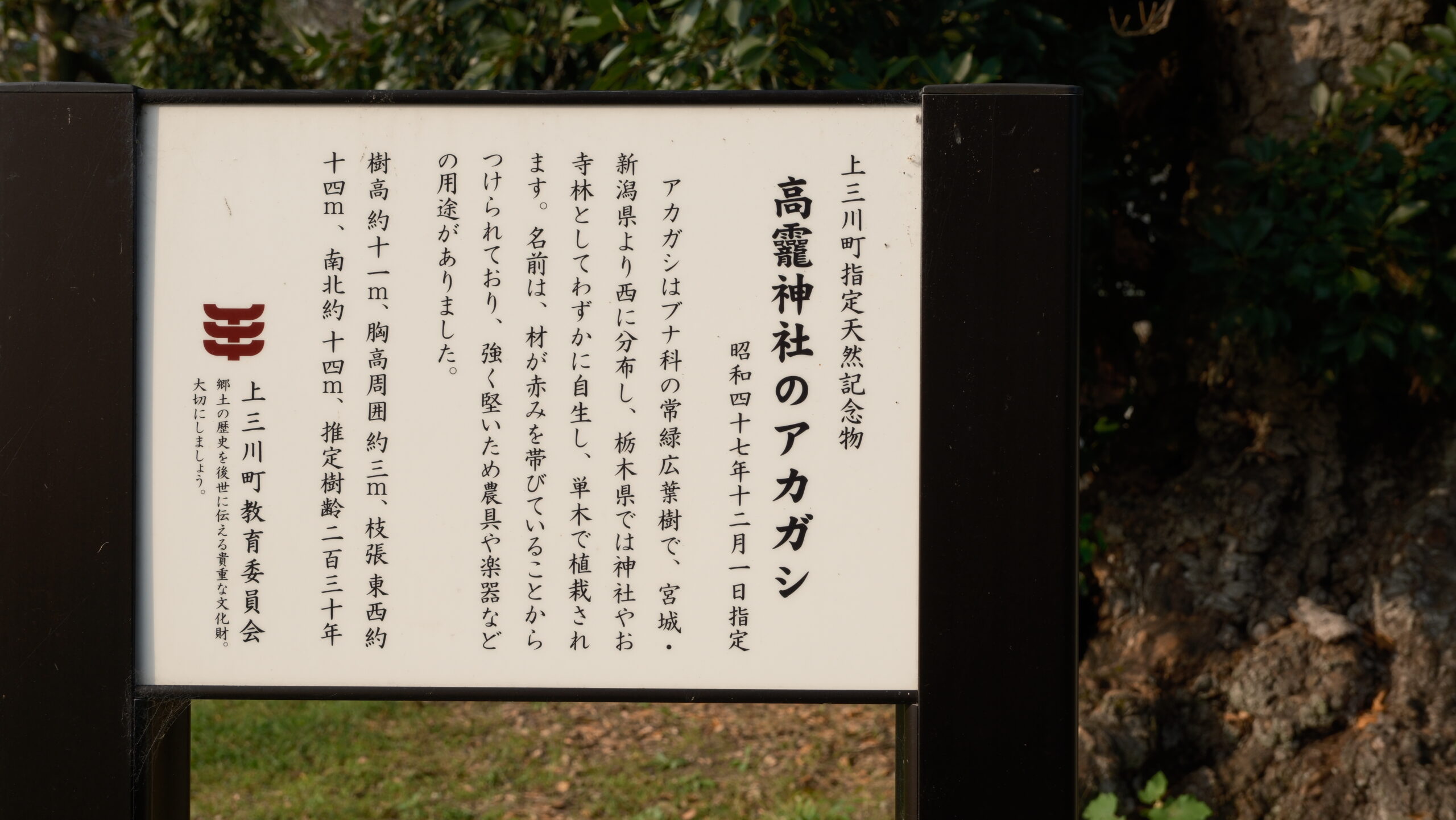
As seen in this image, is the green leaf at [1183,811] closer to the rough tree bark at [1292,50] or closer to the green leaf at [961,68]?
the rough tree bark at [1292,50]

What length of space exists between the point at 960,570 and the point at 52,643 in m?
1.98

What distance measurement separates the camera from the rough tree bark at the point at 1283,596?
12.0 ft

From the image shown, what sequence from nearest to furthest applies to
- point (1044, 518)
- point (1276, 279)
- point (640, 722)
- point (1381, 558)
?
point (1044, 518)
point (1276, 279)
point (1381, 558)
point (640, 722)

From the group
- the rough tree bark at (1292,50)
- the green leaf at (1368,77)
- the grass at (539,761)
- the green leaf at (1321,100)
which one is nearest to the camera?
the green leaf at (1368,77)

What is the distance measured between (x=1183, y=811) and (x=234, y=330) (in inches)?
135

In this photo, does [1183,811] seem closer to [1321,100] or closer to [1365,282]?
[1365,282]

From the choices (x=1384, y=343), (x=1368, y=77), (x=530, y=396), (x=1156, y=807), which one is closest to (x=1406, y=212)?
(x=1384, y=343)

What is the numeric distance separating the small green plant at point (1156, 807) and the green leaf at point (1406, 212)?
6.79 feet

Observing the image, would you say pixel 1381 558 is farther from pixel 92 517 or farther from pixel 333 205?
pixel 92 517

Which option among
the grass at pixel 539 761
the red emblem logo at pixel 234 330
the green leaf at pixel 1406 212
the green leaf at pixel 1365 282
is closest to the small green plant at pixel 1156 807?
the grass at pixel 539 761

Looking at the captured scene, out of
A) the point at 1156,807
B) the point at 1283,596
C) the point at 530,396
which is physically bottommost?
the point at 1156,807

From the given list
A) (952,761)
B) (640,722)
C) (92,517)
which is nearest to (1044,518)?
(952,761)

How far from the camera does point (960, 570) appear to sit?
Result: 7.24 ft

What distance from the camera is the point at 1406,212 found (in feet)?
10.7
